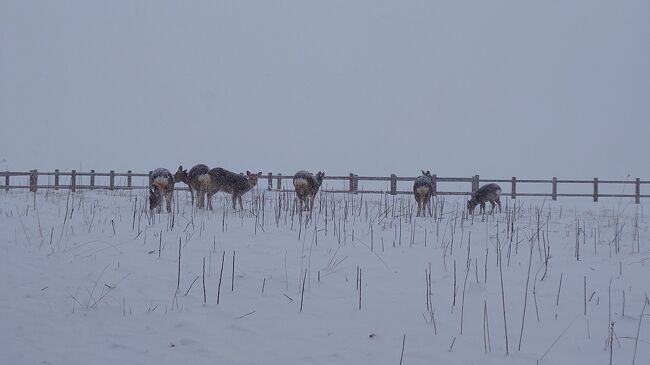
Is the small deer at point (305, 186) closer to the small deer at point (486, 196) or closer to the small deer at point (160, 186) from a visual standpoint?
the small deer at point (160, 186)

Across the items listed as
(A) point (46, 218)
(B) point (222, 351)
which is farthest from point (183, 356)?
(A) point (46, 218)

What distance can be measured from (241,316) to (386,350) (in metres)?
1.19

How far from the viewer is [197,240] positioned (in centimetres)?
662

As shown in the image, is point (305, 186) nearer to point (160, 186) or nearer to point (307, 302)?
point (160, 186)

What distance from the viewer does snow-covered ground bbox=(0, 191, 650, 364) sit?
328 cm

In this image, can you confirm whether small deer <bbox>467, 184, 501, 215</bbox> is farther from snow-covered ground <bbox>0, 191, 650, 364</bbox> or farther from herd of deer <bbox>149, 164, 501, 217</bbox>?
snow-covered ground <bbox>0, 191, 650, 364</bbox>

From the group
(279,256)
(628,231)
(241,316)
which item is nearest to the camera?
(241,316)

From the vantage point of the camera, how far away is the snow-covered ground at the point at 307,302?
328cm

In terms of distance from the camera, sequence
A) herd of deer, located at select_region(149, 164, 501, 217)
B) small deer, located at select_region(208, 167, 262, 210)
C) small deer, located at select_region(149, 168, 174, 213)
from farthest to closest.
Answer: small deer, located at select_region(208, 167, 262, 210) < herd of deer, located at select_region(149, 164, 501, 217) < small deer, located at select_region(149, 168, 174, 213)

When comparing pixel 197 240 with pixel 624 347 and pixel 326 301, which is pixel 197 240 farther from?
pixel 624 347

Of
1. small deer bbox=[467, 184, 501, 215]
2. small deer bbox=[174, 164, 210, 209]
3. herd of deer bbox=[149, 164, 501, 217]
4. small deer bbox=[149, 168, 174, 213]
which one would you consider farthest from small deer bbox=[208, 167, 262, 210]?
small deer bbox=[467, 184, 501, 215]

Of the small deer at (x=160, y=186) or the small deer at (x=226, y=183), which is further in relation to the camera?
the small deer at (x=226, y=183)

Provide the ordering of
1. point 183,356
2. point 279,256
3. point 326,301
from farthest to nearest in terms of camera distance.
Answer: point 279,256 → point 326,301 → point 183,356

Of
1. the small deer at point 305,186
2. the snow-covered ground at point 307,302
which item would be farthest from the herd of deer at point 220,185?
the snow-covered ground at point 307,302
